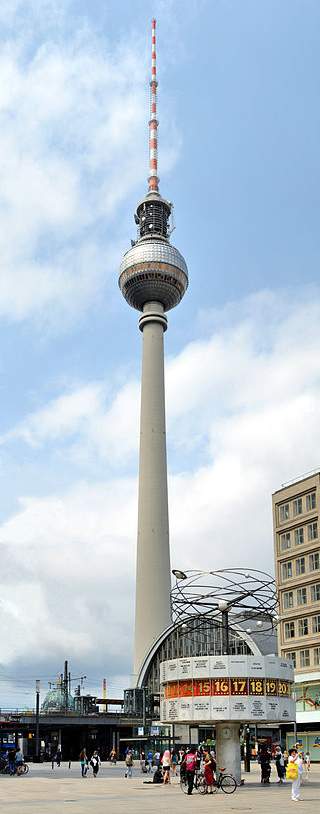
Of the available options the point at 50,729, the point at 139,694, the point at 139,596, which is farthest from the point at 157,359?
the point at 50,729

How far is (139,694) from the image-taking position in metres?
110

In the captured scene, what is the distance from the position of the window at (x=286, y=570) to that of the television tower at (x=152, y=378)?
1856 inches

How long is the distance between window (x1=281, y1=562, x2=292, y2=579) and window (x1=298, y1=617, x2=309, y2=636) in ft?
14.4

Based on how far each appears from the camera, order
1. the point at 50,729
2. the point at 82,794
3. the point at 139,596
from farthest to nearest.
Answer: the point at 139,596 < the point at 50,729 < the point at 82,794

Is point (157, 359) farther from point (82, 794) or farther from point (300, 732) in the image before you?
point (82, 794)

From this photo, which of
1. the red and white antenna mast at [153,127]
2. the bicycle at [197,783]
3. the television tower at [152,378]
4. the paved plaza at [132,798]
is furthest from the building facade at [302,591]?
the red and white antenna mast at [153,127]

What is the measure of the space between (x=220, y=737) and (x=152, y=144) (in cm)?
12590

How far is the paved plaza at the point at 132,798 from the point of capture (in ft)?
95.3

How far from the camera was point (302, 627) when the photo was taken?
75938 mm

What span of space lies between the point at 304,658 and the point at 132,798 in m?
42.7

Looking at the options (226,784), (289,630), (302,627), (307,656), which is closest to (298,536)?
(302,627)

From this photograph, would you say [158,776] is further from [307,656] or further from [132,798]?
[307,656]

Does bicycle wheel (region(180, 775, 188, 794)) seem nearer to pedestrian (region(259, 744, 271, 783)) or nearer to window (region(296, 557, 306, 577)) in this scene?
pedestrian (region(259, 744, 271, 783))

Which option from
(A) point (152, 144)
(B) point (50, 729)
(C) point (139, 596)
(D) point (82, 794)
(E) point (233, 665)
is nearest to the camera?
(D) point (82, 794)
